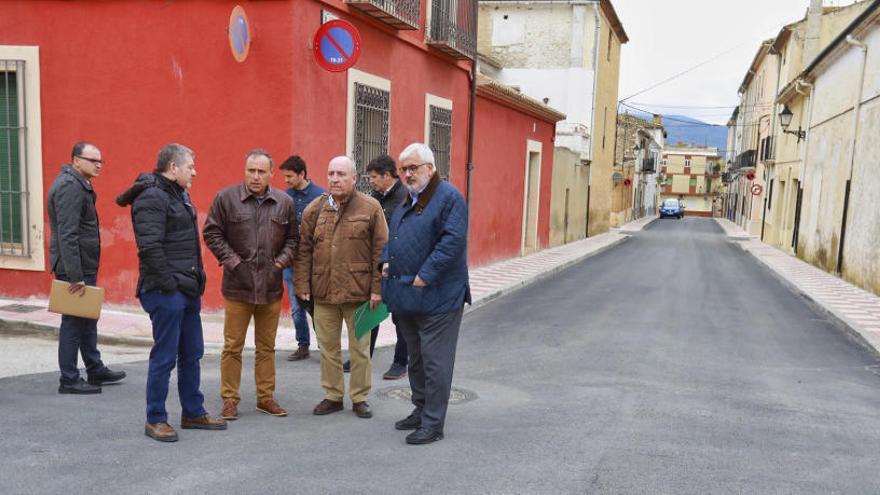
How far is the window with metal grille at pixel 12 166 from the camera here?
8602 mm

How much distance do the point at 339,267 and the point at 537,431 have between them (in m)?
1.73

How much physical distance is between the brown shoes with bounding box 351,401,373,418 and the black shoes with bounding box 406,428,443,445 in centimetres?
55

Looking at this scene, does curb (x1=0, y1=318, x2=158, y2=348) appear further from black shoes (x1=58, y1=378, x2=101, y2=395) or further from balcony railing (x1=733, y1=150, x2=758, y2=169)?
balcony railing (x1=733, y1=150, x2=758, y2=169)

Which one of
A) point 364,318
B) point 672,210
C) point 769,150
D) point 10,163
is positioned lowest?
point 672,210

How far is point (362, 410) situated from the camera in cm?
507

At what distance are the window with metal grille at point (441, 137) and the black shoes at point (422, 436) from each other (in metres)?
8.27

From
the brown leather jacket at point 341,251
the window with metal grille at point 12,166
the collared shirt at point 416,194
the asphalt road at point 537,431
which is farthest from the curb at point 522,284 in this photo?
the window with metal grille at point 12,166

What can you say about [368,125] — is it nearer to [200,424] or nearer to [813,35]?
[200,424]

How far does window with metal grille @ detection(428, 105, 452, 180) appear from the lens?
12531 mm

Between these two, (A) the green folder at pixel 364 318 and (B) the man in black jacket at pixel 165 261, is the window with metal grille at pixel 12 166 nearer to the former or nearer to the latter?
(B) the man in black jacket at pixel 165 261

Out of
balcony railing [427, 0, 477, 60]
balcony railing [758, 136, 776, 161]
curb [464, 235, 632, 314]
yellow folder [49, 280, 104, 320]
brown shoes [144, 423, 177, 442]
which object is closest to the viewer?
brown shoes [144, 423, 177, 442]

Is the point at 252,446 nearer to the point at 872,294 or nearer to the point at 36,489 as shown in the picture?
the point at 36,489

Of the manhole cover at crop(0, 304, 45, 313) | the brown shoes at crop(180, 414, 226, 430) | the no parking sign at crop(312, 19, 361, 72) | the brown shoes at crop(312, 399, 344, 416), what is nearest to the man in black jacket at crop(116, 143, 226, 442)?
the brown shoes at crop(180, 414, 226, 430)

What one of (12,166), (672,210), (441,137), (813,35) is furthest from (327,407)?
(672,210)
